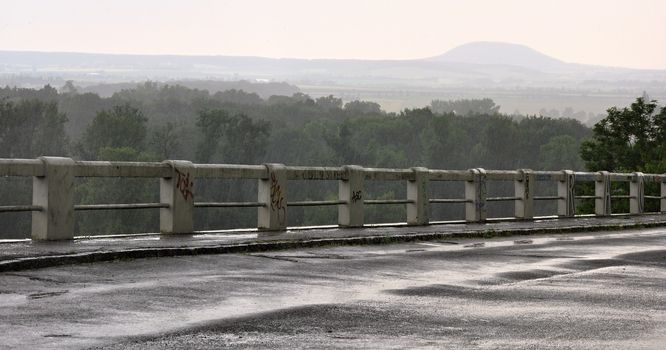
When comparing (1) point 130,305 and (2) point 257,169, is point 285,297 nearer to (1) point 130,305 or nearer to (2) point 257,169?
(1) point 130,305

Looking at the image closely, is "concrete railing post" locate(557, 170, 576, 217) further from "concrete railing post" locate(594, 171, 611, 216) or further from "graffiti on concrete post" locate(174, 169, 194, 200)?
"graffiti on concrete post" locate(174, 169, 194, 200)

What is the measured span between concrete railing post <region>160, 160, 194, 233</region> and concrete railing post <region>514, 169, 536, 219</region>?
1240 centimetres

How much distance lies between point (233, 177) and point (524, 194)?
1103 centimetres

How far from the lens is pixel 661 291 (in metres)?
14.9

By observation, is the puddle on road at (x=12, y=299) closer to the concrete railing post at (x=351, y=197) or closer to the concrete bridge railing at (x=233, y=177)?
the concrete bridge railing at (x=233, y=177)

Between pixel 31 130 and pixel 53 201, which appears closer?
pixel 53 201

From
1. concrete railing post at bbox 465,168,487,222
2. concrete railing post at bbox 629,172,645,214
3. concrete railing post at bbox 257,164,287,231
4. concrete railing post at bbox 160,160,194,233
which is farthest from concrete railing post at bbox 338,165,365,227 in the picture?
concrete railing post at bbox 629,172,645,214

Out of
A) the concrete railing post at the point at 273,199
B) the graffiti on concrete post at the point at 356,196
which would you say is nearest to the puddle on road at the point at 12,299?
the concrete railing post at the point at 273,199

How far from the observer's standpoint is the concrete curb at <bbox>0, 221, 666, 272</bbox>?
15.6 m

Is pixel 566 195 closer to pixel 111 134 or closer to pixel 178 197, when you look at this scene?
pixel 178 197

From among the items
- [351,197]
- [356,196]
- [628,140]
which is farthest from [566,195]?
[628,140]

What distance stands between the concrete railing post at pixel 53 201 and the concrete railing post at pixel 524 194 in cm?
1488

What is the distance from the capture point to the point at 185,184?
20984 millimetres

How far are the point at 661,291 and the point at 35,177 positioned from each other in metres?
8.56
